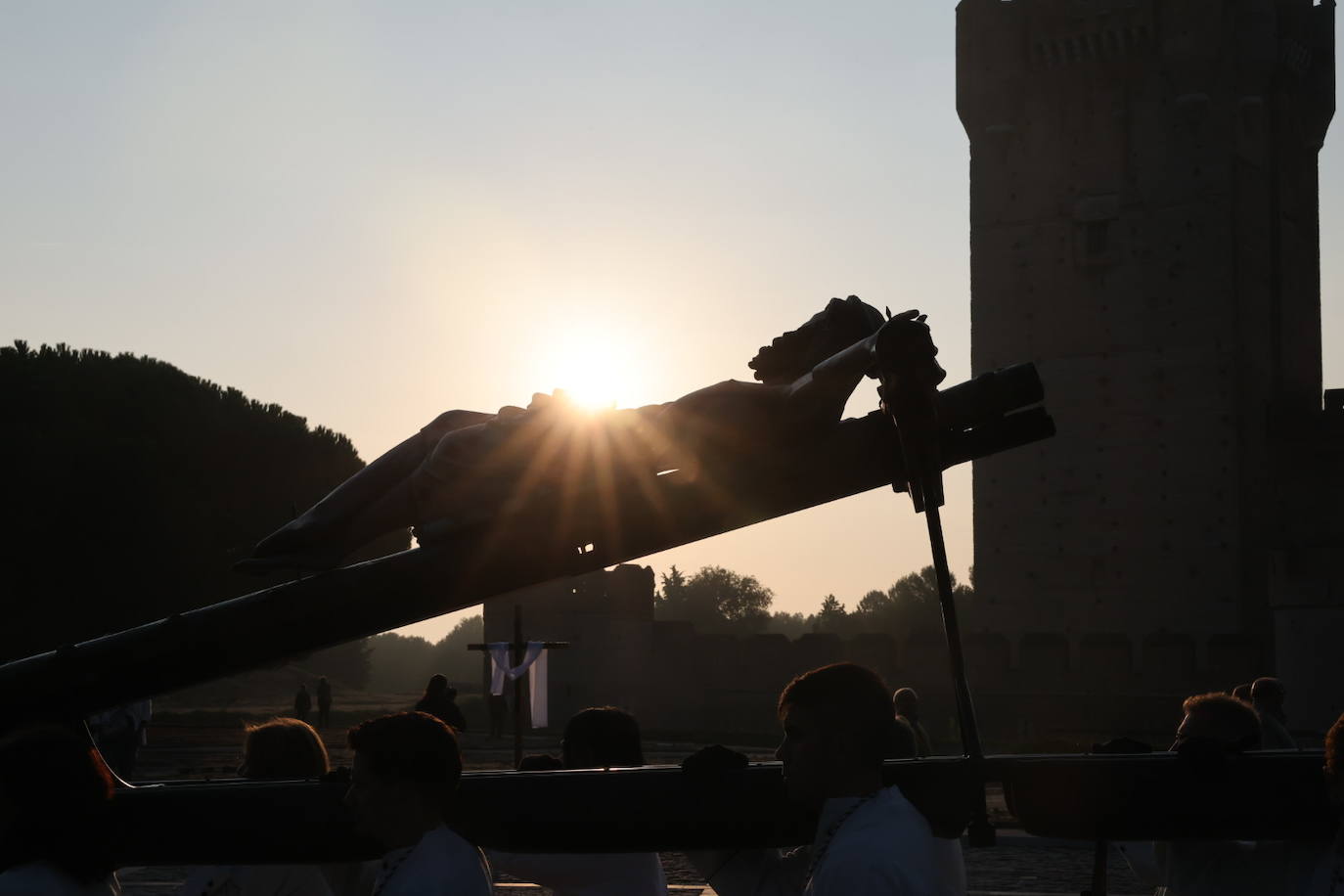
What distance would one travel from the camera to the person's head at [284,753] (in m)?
4.69

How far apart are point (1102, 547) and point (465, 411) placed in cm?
4592

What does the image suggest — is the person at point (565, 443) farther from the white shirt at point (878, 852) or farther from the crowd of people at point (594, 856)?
the white shirt at point (878, 852)

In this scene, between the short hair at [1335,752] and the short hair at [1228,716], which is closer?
the short hair at [1335,752]

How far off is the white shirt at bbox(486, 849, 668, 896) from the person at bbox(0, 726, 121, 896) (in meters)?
1.04

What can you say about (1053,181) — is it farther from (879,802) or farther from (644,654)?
(879,802)

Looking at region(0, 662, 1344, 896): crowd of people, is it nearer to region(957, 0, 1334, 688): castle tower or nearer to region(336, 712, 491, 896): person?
region(336, 712, 491, 896): person

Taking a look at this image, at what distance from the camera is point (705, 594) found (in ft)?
431

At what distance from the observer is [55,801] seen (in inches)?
145

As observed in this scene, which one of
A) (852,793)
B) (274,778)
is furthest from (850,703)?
(274,778)

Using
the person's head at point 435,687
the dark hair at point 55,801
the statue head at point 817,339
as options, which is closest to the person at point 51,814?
the dark hair at point 55,801

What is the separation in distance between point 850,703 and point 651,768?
21.7 inches

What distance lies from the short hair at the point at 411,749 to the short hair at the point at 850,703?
712mm

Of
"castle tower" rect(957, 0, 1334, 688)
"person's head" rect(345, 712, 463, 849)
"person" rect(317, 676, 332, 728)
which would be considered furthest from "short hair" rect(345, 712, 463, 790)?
"castle tower" rect(957, 0, 1334, 688)

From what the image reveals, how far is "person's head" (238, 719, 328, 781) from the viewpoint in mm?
4691
